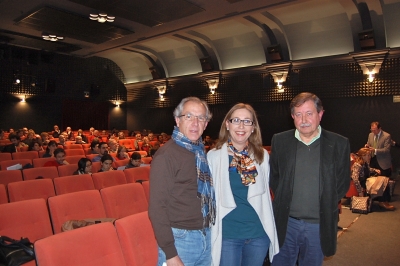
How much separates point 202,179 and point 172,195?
7.5 inches

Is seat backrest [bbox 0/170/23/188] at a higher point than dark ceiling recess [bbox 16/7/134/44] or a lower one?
lower

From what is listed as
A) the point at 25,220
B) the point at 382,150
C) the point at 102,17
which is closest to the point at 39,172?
the point at 25,220

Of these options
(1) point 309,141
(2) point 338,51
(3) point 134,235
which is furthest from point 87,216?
(2) point 338,51

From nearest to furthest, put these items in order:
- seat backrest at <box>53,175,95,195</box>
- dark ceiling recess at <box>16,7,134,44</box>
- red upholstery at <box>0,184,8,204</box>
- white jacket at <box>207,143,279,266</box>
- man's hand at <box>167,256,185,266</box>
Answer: man's hand at <box>167,256,185,266</box> < white jacket at <box>207,143,279,266</box> < red upholstery at <box>0,184,8,204</box> < seat backrest at <box>53,175,95,195</box> < dark ceiling recess at <box>16,7,134,44</box>

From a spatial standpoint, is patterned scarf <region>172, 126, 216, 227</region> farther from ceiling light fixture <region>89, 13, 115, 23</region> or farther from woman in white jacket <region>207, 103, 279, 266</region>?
ceiling light fixture <region>89, 13, 115, 23</region>

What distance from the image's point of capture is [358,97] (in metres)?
10.3

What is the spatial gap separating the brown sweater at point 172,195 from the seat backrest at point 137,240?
22.5 inches

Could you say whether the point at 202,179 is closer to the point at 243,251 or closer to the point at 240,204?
the point at 240,204

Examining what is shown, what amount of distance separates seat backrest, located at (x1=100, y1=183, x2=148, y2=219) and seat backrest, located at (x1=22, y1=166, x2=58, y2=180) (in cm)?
223

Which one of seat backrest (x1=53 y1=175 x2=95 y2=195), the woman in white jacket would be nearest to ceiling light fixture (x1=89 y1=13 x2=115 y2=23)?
seat backrest (x1=53 y1=175 x2=95 y2=195)

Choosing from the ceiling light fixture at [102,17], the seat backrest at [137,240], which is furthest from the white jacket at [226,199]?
the ceiling light fixture at [102,17]

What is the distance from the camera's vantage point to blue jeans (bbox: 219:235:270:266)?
6.25ft

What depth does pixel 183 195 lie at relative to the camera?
1681 mm

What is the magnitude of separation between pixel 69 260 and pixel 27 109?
51.0 feet
